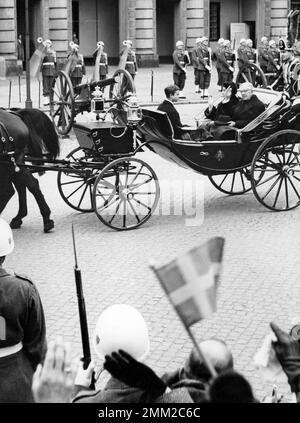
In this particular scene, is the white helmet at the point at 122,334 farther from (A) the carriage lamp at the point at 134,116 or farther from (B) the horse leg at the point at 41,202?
(A) the carriage lamp at the point at 134,116

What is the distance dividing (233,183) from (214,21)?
31786mm

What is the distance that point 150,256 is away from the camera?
9.28m

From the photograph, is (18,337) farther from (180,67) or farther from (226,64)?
(226,64)

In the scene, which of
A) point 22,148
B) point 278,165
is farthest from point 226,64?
point 22,148

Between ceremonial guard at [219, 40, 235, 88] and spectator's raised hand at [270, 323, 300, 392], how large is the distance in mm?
25432

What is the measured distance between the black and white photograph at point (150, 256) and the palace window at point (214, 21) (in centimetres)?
2601

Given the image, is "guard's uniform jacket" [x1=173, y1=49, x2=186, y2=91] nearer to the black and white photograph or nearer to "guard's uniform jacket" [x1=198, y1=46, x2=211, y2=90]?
"guard's uniform jacket" [x1=198, y1=46, x2=211, y2=90]

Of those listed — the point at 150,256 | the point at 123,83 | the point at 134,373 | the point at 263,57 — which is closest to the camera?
the point at 134,373

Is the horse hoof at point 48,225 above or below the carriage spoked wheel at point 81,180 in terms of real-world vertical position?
below

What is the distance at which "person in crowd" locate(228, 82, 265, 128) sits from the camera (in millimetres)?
11414

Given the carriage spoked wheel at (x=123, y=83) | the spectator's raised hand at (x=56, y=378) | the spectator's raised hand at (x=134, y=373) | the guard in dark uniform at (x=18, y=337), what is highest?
the carriage spoked wheel at (x=123, y=83)

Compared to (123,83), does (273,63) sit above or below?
below

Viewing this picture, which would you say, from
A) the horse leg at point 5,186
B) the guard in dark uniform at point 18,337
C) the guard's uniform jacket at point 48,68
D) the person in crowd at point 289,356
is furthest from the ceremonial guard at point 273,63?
the person in crowd at point 289,356

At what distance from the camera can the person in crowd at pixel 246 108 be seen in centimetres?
1141
